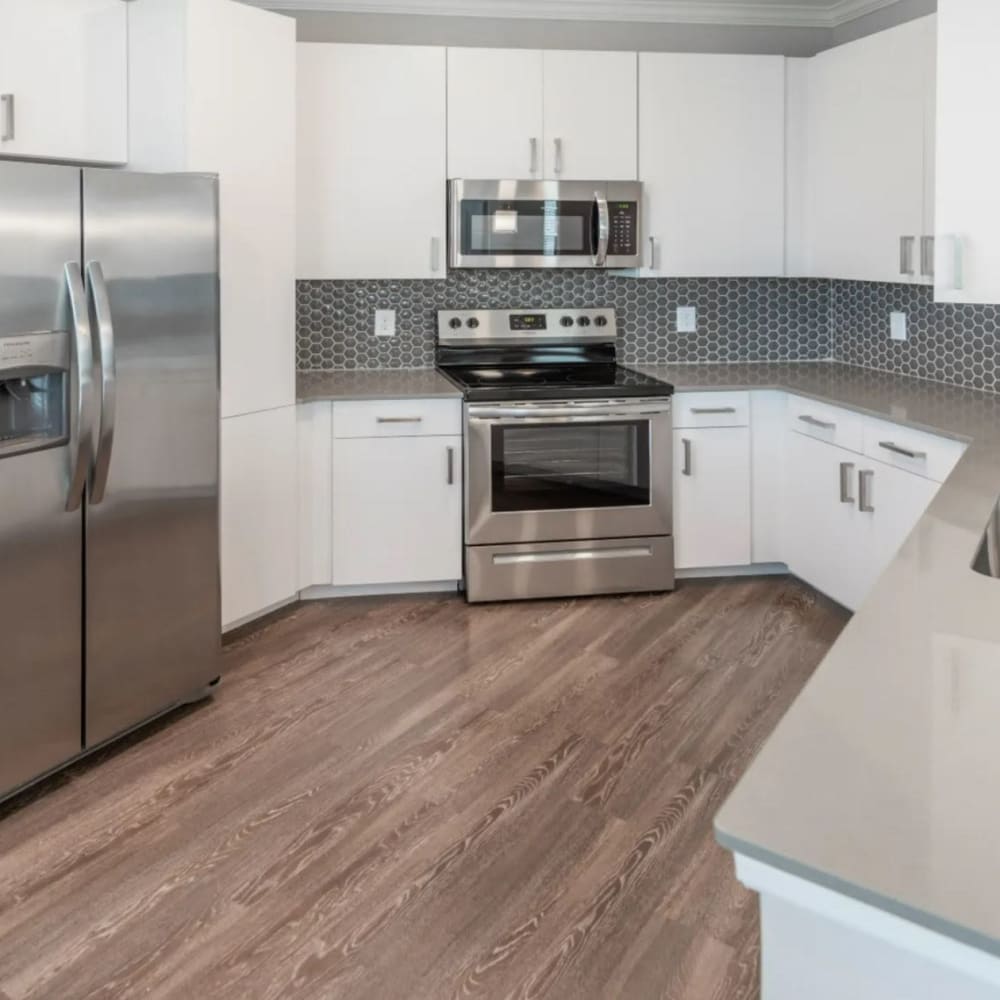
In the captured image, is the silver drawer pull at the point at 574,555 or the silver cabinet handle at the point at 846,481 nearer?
the silver cabinet handle at the point at 846,481

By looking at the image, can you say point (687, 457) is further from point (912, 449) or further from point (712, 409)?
point (912, 449)

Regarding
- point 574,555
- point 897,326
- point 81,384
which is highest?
point 897,326

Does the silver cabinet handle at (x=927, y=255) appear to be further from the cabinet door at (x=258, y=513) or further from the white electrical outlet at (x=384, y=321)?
the cabinet door at (x=258, y=513)

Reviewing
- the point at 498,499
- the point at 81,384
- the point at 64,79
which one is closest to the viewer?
the point at 81,384

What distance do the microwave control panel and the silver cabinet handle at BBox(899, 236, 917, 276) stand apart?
1.09 metres

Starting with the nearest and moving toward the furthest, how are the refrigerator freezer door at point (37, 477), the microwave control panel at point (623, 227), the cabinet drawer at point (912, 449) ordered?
the refrigerator freezer door at point (37, 477)
the cabinet drawer at point (912, 449)
the microwave control panel at point (623, 227)

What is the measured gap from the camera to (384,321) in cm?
491

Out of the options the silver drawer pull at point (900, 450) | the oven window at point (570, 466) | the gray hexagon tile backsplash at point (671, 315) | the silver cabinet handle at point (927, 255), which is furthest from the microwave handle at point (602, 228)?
the silver drawer pull at point (900, 450)

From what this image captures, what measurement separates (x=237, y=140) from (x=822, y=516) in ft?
8.26

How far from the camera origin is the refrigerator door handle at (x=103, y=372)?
280cm

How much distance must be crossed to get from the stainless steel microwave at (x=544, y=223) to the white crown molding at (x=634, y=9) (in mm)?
807

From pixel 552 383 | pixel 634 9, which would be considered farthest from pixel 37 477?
pixel 634 9

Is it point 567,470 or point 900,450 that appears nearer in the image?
point 900,450

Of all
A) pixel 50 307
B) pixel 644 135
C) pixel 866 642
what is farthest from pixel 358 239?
pixel 866 642
